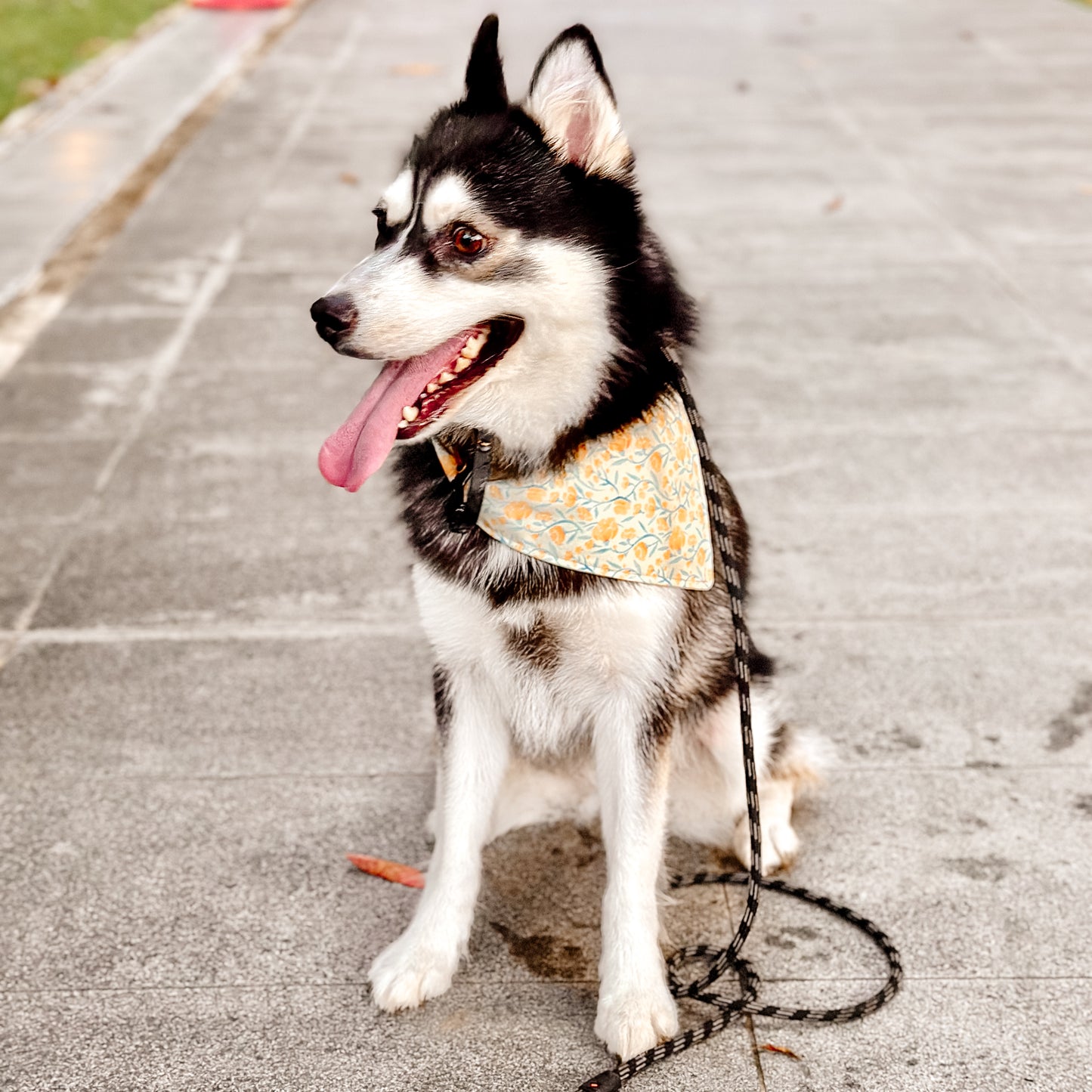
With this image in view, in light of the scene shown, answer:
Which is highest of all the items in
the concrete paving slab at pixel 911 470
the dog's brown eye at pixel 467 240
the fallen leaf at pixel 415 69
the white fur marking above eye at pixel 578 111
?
the white fur marking above eye at pixel 578 111

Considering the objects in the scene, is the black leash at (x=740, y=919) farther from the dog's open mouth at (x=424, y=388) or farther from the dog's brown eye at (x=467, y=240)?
the dog's brown eye at (x=467, y=240)

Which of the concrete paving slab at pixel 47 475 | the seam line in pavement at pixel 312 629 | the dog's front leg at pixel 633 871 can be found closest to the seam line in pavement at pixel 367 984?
the dog's front leg at pixel 633 871

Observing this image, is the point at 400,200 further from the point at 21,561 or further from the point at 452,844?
the point at 21,561

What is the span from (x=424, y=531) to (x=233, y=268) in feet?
16.6

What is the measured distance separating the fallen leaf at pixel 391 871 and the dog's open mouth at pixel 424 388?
1.09 meters

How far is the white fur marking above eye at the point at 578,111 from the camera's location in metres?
2.49

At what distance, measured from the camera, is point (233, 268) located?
7.39 m

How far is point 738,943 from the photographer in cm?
278

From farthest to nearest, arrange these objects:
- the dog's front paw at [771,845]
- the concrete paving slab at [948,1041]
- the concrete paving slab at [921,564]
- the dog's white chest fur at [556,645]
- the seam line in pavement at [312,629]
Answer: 1. the concrete paving slab at [921,564]
2. the seam line in pavement at [312,629]
3. the dog's front paw at [771,845]
4. the dog's white chest fur at [556,645]
5. the concrete paving slab at [948,1041]

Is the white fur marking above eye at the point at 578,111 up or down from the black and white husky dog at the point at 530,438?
up

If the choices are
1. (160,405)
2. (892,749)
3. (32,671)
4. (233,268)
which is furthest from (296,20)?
(892,749)

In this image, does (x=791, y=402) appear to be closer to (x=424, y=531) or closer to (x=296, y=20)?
(x=424, y=531)

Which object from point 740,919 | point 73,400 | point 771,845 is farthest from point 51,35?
point 740,919

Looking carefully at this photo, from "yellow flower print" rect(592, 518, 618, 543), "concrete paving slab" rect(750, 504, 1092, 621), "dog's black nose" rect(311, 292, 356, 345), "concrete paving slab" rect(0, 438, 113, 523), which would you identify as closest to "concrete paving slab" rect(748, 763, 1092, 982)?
"concrete paving slab" rect(750, 504, 1092, 621)
